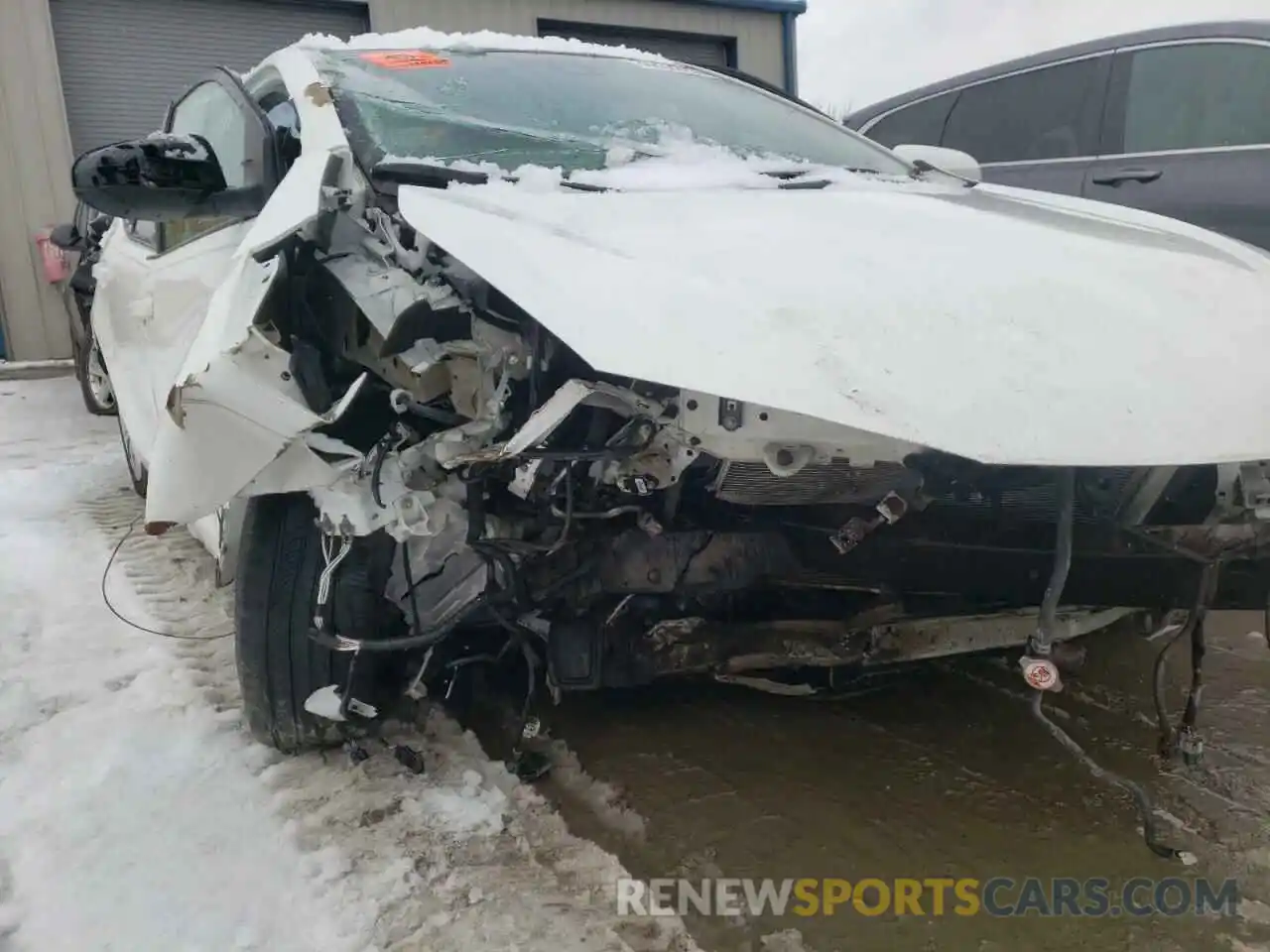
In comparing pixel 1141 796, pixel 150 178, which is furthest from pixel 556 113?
pixel 1141 796

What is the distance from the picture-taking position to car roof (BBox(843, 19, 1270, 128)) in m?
4.34

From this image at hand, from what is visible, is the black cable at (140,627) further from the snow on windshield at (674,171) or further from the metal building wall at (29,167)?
the metal building wall at (29,167)

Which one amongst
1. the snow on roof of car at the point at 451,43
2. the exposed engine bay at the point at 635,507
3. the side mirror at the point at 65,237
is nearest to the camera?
the exposed engine bay at the point at 635,507

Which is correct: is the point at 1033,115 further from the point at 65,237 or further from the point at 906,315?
the point at 65,237

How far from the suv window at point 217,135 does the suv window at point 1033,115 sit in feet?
12.7

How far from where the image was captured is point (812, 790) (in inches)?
94.8

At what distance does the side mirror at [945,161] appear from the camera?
11.3ft

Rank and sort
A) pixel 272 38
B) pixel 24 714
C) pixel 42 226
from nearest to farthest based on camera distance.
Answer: pixel 24 714, pixel 42 226, pixel 272 38

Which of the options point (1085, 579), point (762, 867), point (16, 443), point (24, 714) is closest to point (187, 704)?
point (24, 714)

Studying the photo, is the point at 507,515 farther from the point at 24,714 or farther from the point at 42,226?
the point at 42,226

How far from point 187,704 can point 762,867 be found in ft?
5.28

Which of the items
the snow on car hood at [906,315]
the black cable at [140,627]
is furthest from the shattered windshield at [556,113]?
the black cable at [140,627]

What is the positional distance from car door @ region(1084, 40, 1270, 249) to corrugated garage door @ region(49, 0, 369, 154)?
7571mm

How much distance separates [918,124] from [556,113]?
3.64 m
